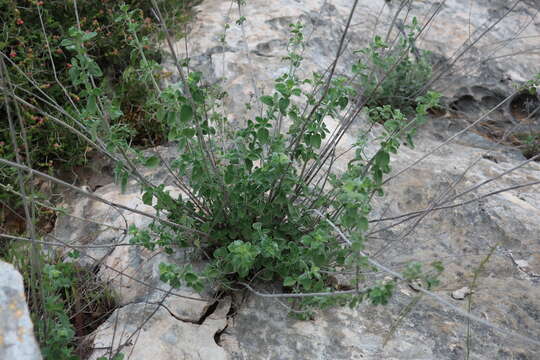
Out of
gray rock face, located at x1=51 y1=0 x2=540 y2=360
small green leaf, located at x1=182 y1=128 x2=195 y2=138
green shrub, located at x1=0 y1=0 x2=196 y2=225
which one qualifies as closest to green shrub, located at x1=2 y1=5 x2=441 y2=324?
small green leaf, located at x1=182 y1=128 x2=195 y2=138

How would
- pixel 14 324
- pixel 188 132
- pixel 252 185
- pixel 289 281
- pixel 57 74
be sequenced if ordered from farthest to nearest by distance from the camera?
pixel 57 74 → pixel 252 185 → pixel 289 281 → pixel 188 132 → pixel 14 324

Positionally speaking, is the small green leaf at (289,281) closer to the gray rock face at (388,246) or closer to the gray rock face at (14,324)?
the gray rock face at (388,246)

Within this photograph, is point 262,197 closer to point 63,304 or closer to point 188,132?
point 188,132

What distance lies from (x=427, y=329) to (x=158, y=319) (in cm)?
117

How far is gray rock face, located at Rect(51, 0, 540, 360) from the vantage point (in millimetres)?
2049

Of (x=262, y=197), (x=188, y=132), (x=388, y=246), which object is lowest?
(x=388, y=246)

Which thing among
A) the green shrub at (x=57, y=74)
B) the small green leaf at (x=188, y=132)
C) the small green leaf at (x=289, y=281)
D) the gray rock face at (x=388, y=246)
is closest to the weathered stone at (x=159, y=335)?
the gray rock face at (x=388, y=246)

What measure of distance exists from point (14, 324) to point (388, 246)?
5.67 feet

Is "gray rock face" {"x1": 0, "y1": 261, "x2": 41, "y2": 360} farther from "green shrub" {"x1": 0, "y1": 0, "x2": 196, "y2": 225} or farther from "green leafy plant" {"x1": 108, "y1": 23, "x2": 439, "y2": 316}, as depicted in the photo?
"green shrub" {"x1": 0, "y1": 0, "x2": 196, "y2": 225}

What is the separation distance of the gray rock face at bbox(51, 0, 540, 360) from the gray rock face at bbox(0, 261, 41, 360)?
447 millimetres

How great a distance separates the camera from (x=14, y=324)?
1.45 m

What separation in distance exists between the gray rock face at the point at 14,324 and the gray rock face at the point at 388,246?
1.47 feet

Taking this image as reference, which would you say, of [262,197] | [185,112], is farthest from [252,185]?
[185,112]

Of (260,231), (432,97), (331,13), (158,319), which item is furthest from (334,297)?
(331,13)
